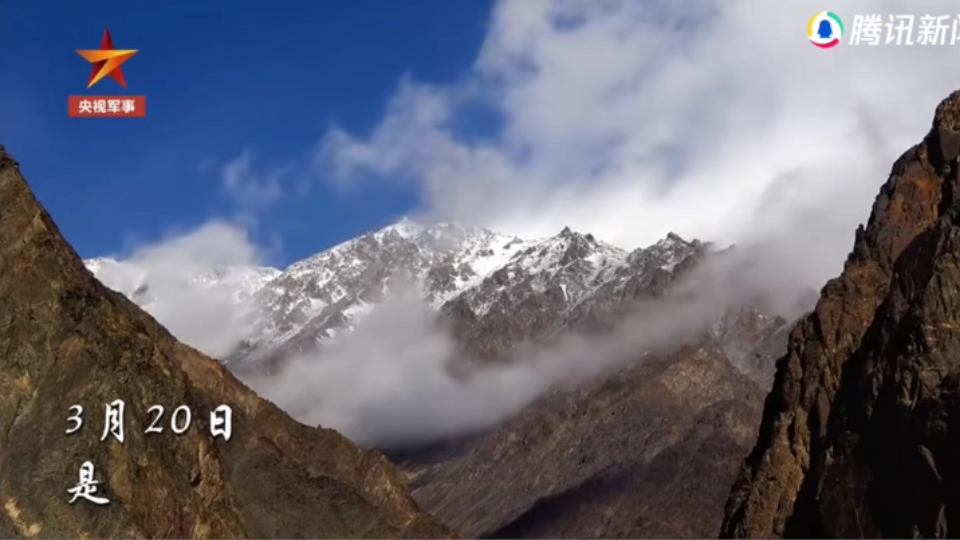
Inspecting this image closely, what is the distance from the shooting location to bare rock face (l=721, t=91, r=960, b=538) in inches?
3322

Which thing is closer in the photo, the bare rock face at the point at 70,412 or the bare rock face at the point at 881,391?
the bare rock face at the point at 70,412

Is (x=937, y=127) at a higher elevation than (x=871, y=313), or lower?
higher

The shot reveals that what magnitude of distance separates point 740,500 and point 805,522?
1304cm

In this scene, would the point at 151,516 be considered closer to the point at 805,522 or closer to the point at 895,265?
the point at 805,522

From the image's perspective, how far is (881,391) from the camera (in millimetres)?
92500

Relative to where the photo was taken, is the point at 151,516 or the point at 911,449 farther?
the point at 151,516

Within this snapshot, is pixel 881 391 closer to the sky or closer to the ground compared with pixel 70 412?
closer to the ground

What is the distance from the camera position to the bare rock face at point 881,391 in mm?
84375

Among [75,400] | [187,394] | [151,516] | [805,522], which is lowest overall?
[805,522]

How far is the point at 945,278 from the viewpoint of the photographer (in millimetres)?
90375

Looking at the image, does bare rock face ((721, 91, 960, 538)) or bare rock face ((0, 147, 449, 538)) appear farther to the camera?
bare rock face ((721, 91, 960, 538))

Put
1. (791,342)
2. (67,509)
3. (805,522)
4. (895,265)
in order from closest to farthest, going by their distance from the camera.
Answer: (67,509), (805,522), (895,265), (791,342)

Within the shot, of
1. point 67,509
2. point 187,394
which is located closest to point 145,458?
point 67,509

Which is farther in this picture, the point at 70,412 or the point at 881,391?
the point at 881,391
